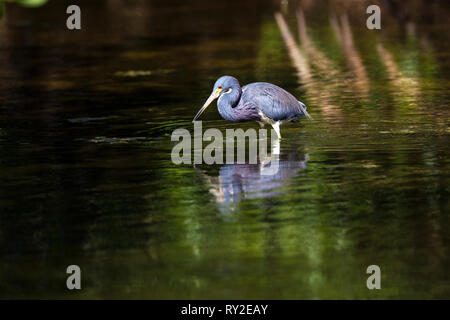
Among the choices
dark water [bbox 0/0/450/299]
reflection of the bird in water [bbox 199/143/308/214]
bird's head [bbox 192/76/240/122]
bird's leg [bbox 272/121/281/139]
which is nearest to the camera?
dark water [bbox 0/0/450/299]

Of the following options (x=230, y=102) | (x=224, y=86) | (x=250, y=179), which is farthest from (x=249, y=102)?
(x=250, y=179)

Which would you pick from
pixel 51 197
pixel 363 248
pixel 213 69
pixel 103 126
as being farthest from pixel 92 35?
pixel 363 248

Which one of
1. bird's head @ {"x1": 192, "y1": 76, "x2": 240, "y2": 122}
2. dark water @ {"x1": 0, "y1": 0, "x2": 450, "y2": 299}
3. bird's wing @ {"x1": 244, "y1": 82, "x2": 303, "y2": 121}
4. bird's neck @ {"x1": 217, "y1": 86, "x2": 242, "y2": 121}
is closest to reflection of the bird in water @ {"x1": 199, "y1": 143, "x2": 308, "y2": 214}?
dark water @ {"x1": 0, "y1": 0, "x2": 450, "y2": 299}

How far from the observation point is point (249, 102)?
49.5 feet

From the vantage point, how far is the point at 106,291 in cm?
871

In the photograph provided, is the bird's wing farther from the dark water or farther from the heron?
the dark water

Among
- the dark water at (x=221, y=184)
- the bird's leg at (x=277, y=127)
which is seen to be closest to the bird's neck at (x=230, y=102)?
the bird's leg at (x=277, y=127)

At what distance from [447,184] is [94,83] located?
11.6m

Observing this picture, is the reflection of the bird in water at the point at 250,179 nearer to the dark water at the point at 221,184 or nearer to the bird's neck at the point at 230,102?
the dark water at the point at 221,184

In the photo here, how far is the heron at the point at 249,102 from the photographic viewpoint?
15047 mm

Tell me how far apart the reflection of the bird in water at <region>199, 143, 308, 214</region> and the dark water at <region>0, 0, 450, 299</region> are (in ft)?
0.11

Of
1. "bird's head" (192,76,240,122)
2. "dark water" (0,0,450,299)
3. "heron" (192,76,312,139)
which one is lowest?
"dark water" (0,0,450,299)

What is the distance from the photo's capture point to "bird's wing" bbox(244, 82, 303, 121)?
15.1 m

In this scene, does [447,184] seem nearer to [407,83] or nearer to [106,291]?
[106,291]
